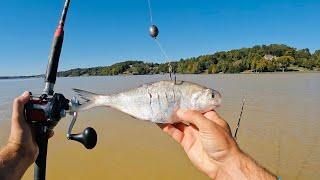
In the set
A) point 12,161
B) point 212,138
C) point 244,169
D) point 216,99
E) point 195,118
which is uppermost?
point 216,99

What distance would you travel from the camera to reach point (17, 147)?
112 inches

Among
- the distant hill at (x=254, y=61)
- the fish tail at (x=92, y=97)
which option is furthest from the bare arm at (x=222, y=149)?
the distant hill at (x=254, y=61)

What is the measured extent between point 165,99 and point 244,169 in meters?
0.75

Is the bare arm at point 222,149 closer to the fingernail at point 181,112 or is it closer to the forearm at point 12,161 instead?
the fingernail at point 181,112

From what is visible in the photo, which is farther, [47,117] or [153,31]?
[153,31]

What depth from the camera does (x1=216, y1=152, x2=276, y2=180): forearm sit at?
284 cm

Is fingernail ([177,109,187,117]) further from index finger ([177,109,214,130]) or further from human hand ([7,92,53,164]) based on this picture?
human hand ([7,92,53,164])

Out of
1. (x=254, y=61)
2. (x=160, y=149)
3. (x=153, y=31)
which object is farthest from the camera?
(x=254, y=61)

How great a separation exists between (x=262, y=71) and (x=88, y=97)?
47.7 metres

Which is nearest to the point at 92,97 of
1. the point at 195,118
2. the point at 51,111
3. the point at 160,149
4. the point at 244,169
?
the point at 51,111

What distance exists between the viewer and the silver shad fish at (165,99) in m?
2.65

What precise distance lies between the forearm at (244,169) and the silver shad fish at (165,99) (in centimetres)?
46

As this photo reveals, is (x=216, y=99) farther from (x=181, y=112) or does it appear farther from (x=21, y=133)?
(x=21, y=133)

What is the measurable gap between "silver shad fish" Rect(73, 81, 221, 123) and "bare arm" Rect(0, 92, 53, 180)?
449mm
